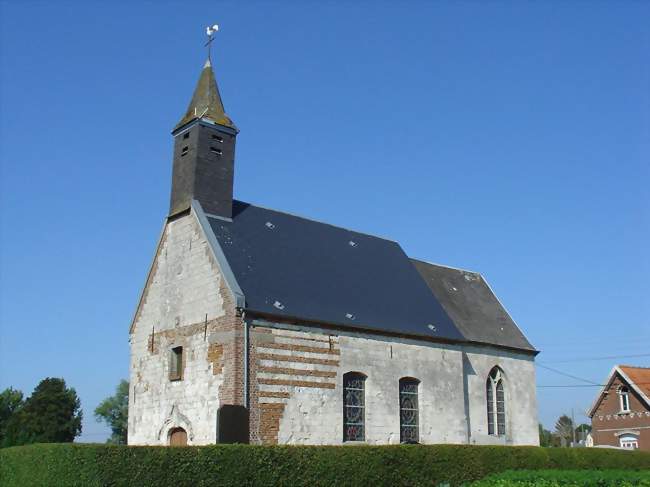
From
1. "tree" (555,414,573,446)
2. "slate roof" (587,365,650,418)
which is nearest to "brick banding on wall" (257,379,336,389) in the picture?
"slate roof" (587,365,650,418)

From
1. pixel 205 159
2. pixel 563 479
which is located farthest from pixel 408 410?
pixel 205 159

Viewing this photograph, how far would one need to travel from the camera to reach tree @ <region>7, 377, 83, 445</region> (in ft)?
156

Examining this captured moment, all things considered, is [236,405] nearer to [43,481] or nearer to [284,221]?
[43,481]

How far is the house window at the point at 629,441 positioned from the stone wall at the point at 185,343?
26438 millimetres

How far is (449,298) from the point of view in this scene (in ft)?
94.9

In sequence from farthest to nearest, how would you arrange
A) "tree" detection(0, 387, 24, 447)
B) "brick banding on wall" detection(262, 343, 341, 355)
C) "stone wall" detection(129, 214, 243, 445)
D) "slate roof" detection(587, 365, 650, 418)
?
1. "tree" detection(0, 387, 24, 447)
2. "slate roof" detection(587, 365, 650, 418)
3. "brick banding on wall" detection(262, 343, 341, 355)
4. "stone wall" detection(129, 214, 243, 445)

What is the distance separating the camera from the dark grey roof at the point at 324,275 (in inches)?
827

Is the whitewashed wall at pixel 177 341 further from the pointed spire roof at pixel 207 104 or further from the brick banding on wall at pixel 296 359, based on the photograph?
the pointed spire roof at pixel 207 104

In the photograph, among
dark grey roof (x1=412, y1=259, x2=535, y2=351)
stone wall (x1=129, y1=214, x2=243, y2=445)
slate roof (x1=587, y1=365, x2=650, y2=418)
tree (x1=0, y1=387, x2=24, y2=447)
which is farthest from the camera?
tree (x1=0, y1=387, x2=24, y2=447)

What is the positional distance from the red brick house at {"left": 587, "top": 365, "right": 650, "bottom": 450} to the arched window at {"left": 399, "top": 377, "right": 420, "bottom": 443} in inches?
711

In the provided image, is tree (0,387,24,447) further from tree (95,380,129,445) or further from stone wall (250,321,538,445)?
stone wall (250,321,538,445)

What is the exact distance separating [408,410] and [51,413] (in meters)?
34.4

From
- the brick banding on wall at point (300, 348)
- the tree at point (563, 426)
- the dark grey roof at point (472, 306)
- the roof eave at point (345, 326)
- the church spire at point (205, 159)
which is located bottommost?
the tree at point (563, 426)

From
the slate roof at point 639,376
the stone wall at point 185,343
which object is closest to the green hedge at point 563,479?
the stone wall at point 185,343
